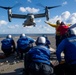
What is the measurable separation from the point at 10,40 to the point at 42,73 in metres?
8.95

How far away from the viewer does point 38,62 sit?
674 cm

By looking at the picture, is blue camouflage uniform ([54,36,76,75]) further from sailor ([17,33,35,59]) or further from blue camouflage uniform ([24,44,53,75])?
sailor ([17,33,35,59])

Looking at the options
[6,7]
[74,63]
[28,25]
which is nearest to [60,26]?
[74,63]

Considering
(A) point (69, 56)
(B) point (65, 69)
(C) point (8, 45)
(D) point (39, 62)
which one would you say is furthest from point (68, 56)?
(C) point (8, 45)

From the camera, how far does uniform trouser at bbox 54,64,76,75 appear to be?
666 cm

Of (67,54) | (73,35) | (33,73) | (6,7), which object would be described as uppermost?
(6,7)

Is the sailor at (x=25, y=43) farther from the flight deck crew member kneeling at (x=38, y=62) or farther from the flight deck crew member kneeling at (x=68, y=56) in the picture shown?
the flight deck crew member kneeling at (x=68, y=56)

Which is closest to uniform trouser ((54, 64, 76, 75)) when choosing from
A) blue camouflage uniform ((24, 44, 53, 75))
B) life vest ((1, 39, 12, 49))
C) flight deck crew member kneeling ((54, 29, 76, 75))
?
flight deck crew member kneeling ((54, 29, 76, 75))

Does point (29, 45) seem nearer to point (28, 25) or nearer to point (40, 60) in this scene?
point (40, 60)

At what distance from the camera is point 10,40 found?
15.3 m

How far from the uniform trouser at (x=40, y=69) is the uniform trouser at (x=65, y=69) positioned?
393 millimetres

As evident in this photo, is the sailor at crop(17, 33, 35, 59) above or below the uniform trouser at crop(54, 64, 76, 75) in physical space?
above

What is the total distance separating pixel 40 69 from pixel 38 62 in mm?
246

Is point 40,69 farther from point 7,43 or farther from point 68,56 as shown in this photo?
point 7,43
